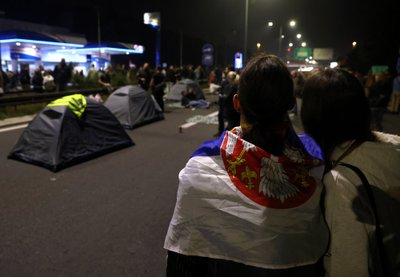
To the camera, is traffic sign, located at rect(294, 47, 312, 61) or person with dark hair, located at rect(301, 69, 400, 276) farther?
traffic sign, located at rect(294, 47, 312, 61)

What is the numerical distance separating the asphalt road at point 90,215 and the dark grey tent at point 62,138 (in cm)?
19

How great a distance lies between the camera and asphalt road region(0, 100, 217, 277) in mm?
3648

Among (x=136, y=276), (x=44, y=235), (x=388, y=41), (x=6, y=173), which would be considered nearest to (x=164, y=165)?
(x=6, y=173)

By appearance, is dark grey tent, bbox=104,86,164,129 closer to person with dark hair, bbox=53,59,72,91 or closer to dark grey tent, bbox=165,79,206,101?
dark grey tent, bbox=165,79,206,101

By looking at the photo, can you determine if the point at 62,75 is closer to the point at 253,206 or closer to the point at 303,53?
the point at 253,206

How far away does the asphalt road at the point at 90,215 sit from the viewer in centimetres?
365

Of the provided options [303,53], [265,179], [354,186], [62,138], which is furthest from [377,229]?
[303,53]

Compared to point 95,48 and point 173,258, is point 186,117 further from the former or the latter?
point 95,48

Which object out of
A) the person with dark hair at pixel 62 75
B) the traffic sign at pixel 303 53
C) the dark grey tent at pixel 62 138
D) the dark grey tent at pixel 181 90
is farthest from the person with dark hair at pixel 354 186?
the traffic sign at pixel 303 53

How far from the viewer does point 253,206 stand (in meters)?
1.29

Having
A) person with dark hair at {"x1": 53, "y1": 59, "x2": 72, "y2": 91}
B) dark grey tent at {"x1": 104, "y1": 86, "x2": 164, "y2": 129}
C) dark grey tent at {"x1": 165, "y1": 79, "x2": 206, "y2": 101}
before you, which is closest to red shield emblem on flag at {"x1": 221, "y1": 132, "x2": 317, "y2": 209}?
dark grey tent at {"x1": 104, "y1": 86, "x2": 164, "y2": 129}

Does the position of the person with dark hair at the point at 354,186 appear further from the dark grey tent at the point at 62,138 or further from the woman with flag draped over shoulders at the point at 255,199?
the dark grey tent at the point at 62,138

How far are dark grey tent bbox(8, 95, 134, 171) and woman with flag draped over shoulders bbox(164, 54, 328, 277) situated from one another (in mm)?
5750

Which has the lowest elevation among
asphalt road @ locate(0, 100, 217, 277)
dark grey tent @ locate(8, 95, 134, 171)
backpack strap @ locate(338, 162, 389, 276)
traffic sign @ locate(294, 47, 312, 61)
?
asphalt road @ locate(0, 100, 217, 277)
